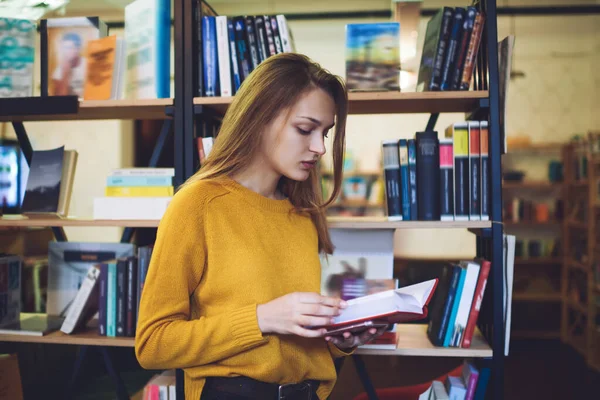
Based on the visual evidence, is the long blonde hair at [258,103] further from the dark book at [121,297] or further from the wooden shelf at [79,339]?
the wooden shelf at [79,339]

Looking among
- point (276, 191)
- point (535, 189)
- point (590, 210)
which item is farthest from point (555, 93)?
point (276, 191)

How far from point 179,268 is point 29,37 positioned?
1.30 metres

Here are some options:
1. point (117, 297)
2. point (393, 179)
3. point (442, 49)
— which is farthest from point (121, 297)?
point (442, 49)

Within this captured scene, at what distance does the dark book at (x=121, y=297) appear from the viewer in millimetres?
1666

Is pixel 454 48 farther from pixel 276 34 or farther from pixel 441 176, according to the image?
pixel 276 34

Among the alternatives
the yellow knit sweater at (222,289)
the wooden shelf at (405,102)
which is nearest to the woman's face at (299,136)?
the yellow knit sweater at (222,289)

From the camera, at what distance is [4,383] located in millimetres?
1788

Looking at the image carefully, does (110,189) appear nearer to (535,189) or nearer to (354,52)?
(354,52)

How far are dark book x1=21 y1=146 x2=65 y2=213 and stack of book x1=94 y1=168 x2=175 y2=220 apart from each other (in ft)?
0.71

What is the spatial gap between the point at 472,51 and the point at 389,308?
1030 mm

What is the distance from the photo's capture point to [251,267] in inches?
42.3

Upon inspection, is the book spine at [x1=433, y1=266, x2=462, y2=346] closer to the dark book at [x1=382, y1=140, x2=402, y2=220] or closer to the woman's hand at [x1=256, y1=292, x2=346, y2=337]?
the dark book at [x1=382, y1=140, x2=402, y2=220]

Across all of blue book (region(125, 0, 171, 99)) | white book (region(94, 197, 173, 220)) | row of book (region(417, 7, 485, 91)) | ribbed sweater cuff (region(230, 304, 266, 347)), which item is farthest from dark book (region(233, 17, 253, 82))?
ribbed sweater cuff (region(230, 304, 266, 347))

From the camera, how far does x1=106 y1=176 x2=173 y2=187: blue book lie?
168 cm
